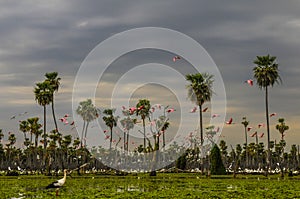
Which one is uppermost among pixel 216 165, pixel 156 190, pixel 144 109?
pixel 144 109

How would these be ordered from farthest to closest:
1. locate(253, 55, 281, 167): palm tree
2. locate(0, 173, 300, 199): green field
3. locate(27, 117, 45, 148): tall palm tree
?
locate(27, 117, 45, 148): tall palm tree
locate(253, 55, 281, 167): palm tree
locate(0, 173, 300, 199): green field

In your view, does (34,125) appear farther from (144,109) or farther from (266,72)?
(266,72)

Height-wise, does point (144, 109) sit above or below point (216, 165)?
above

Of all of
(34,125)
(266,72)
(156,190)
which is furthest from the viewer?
(34,125)

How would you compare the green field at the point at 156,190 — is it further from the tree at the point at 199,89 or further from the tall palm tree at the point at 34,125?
the tall palm tree at the point at 34,125

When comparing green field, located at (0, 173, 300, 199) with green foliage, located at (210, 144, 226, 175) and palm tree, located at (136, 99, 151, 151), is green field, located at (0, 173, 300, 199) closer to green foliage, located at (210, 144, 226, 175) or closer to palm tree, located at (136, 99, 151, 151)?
green foliage, located at (210, 144, 226, 175)

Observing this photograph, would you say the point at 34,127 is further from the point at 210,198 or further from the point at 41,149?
the point at 210,198

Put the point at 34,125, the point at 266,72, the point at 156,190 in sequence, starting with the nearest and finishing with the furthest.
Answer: the point at 156,190 < the point at 266,72 < the point at 34,125

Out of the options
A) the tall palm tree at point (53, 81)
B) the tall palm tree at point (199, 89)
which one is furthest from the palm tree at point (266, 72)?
the tall palm tree at point (53, 81)

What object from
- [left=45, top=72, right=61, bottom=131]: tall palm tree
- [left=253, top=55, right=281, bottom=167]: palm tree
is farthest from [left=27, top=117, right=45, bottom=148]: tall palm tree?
[left=253, top=55, right=281, bottom=167]: palm tree

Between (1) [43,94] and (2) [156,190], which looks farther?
(1) [43,94]

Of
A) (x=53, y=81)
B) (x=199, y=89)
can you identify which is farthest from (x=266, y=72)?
(x=53, y=81)

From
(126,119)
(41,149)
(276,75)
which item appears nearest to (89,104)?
(126,119)

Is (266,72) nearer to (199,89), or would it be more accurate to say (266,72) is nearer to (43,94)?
(199,89)
